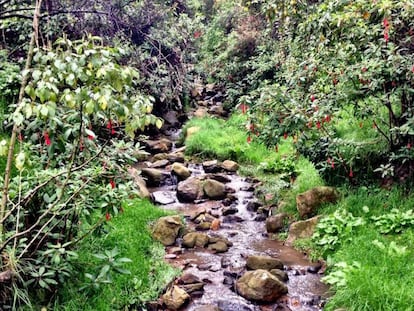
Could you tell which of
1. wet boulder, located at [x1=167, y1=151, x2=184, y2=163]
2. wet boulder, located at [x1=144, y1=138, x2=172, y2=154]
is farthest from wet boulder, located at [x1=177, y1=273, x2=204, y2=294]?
wet boulder, located at [x1=144, y1=138, x2=172, y2=154]

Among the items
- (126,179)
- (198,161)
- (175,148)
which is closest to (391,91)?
(126,179)

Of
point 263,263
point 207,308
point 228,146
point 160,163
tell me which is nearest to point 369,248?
point 263,263

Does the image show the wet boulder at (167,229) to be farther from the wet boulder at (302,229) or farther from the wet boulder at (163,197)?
the wet boulder at (302,229)

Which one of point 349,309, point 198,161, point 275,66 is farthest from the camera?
point 275,66

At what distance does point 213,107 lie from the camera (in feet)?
52.3

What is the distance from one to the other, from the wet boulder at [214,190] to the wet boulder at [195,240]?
213 centimetres

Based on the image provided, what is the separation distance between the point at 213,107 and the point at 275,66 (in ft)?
11.2

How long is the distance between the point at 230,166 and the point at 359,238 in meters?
5.08

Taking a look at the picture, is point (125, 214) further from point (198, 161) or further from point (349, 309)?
point (198, 161)

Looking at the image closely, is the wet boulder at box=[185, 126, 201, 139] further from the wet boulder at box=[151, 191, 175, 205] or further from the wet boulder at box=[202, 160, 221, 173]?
the wet boulder at box=[151, 191, 175, 205]

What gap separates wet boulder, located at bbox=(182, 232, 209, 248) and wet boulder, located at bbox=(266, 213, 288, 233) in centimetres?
114

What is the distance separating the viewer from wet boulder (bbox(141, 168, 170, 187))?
30.0 feet

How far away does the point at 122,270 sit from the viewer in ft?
12.4

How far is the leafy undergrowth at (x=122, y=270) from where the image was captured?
3.91 metres
